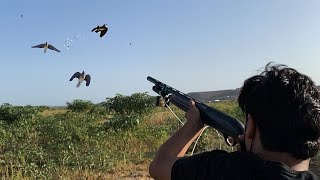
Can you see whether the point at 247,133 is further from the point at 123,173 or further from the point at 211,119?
the point at 123,173

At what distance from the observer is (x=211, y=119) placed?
1833mm

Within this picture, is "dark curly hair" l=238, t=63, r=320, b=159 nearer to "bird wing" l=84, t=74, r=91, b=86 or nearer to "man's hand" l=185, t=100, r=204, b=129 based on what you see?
"man's hand" l=185, t=100, r=204, b=129

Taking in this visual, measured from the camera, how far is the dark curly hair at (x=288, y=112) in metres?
1.50

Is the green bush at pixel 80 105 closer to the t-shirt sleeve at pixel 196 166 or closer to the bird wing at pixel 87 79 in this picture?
the bird wing at pixel 87 79

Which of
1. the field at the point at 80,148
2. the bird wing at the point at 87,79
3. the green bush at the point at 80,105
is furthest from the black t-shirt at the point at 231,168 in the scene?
the green bush at the point at 80,105

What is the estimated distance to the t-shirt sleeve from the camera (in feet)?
5.42

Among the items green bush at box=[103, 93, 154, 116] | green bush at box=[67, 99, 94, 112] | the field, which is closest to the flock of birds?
the field

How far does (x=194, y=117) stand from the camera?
6.10 ft

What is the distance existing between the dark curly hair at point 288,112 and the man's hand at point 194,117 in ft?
1.01

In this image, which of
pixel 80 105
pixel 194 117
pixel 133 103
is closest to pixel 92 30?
pixel 194 117

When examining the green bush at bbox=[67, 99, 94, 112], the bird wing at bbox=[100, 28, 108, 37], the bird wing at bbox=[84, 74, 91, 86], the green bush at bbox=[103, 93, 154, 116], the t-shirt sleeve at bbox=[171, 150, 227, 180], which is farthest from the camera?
the green bush at bbox=[67, 99, 94, 112]

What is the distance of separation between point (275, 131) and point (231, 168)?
199mm

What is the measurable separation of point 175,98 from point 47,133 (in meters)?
9.22

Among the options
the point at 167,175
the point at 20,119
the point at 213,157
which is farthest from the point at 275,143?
the point at 20,119
